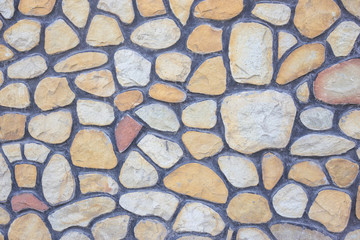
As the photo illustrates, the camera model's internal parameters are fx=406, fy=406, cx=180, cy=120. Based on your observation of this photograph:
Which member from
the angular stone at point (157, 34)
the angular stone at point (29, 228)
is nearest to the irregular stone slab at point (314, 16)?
the angular stone at point (157, 34)

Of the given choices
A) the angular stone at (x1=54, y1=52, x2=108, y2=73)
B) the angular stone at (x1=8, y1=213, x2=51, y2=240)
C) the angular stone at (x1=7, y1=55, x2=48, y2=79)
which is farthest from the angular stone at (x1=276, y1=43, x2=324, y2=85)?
the angular stone at (x1=8, y1=213, x2=51, y2=240)

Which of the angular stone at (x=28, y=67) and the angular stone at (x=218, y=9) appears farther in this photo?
the angular stone at (x=28, y=67)

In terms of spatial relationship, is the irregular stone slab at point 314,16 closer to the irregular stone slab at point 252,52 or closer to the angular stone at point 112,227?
the irregular stone slab at point 252,52

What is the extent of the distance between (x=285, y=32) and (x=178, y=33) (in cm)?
38

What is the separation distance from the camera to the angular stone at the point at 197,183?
1511 mm

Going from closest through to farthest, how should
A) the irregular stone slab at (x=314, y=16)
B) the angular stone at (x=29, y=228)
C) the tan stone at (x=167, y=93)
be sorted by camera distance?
1. the irregular stone slab at (x=314, y=16)
2. the tan stone at (x=167, y=93)
3. the angular stone at (x=29, y=228)

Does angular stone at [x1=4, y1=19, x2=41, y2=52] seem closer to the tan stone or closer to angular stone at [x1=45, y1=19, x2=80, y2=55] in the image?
angular stone at [x1=45, y1=19, x2=80, y2=55]

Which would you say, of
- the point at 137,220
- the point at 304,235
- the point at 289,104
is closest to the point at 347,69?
the point at 289,104

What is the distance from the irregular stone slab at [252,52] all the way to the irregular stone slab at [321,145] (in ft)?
0.81

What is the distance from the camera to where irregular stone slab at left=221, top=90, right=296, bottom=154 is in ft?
4.73

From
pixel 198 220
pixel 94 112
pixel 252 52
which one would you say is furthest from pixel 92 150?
pixel 252 52

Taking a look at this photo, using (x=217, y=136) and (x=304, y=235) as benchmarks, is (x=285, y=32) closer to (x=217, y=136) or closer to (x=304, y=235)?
(x=217, y=136)

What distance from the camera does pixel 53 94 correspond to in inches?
60.9

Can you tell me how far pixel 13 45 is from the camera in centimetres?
155
